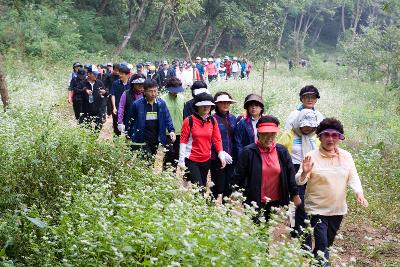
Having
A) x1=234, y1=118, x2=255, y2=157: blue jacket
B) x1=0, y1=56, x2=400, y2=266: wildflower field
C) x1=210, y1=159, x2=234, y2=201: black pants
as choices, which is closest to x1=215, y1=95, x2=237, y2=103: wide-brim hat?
x1=234, y1=118, x2=255, y2=157: blue jacket

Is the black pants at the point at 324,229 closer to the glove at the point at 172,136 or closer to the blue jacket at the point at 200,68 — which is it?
the glove at the point at 172,136

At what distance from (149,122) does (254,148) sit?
257 centimetres

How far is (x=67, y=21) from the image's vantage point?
33594 millimetres

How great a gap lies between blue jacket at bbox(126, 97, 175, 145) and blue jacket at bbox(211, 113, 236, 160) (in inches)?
34.8

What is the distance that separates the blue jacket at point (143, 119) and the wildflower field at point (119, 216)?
2.55ft

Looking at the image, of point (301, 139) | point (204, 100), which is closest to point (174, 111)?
point (204, 100)

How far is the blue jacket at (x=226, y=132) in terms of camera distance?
772 centimetres

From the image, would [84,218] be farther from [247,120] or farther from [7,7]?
[7,7]

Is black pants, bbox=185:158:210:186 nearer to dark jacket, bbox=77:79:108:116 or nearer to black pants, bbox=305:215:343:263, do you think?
black pants, bbox=305:215:343:263

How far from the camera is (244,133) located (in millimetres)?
7496

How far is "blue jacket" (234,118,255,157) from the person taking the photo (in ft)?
24.4

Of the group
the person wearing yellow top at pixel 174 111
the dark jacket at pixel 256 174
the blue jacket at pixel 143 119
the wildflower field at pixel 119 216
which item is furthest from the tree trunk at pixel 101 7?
the dark jacket at pixel 256 174

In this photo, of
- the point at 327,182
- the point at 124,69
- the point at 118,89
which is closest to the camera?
the point at 327,182

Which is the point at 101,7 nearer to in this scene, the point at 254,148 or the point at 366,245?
the point at 366,245
